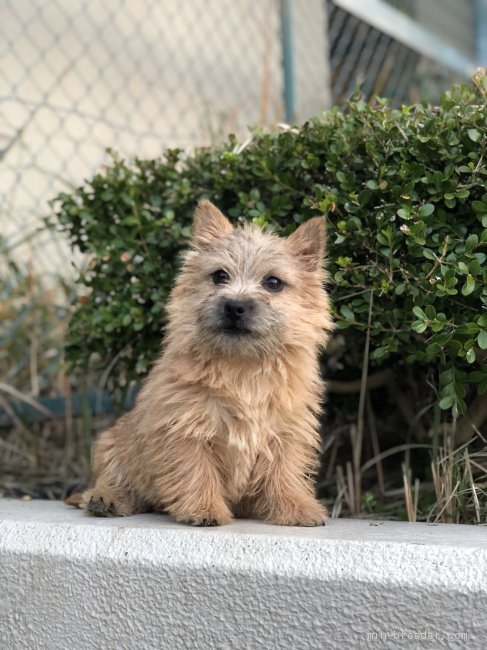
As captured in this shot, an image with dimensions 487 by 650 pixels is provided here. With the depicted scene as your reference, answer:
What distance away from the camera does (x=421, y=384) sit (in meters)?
3.83

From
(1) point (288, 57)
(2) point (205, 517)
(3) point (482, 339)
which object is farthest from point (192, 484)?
(1) point (288, 57)

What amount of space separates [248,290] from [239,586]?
108cm

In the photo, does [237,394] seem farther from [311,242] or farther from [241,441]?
[311,242]

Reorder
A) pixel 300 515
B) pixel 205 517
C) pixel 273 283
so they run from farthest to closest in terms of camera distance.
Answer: pixel 273 283, pixel 300 515, pixel 205 517

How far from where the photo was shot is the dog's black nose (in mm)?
2756

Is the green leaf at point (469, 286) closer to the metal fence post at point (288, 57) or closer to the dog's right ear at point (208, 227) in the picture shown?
the dog's right ear at point (208, 227)

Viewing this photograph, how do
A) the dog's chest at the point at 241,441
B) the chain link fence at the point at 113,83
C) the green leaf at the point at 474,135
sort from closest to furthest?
the dog's chest at the point at 241,441 < the green leaf at the point at 474,135 < the chain link fence at the point at 113,83

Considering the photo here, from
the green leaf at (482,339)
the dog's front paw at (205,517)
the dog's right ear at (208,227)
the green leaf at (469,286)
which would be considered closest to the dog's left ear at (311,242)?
the dog's right ear at (208,227)

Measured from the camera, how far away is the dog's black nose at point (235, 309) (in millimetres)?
2756

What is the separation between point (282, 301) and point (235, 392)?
40 cm

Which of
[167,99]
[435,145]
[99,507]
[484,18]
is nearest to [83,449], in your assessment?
[99,507]

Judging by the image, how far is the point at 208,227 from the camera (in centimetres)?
318

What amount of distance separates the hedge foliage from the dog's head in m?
0.16

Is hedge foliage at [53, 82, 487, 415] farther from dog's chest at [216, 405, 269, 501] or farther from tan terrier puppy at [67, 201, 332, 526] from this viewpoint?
dog's chest at [216, 405, 269, 501]
